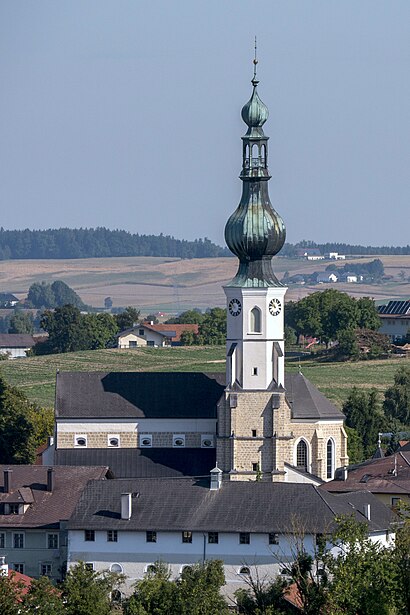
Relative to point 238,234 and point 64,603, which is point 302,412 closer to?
point 238,234

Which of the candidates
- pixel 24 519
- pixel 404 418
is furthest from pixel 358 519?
pixel 404 418

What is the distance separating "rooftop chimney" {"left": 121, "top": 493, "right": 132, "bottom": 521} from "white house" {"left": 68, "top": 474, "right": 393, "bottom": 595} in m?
0.04

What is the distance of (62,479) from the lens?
7919 cm

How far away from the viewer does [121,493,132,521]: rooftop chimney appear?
72.4 m

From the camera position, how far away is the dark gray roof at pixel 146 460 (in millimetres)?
85312

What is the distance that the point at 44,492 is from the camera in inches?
3081

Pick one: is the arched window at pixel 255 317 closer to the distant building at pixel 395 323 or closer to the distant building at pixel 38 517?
the distant building at pixel 38 517

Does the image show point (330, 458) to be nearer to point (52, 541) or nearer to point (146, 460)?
point (146, 460)

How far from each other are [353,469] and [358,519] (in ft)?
54.7

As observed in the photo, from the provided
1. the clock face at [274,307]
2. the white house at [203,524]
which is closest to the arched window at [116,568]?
the white house at [203,524]

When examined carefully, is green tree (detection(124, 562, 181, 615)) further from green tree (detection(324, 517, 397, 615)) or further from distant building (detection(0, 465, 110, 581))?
distant building (detection(0, 465, 110, 581))

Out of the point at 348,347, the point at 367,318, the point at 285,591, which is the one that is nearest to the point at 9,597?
the point at 285,591

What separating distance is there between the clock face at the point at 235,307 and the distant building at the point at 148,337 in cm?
8645

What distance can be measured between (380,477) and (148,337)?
9390 cm
